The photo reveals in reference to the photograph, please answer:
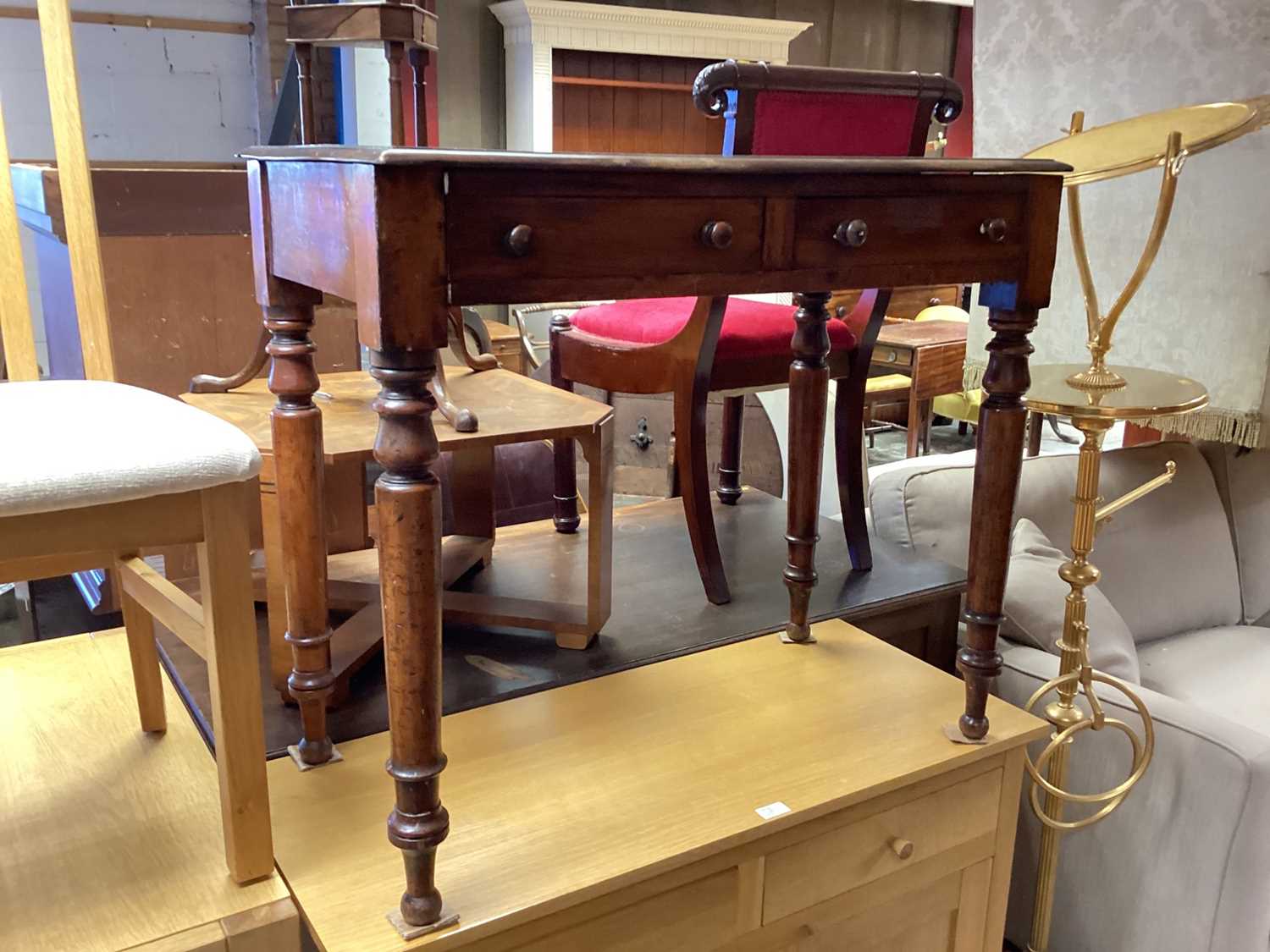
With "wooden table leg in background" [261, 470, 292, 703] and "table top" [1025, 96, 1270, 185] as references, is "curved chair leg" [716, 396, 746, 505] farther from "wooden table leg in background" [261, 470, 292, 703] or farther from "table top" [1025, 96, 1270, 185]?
"wooden table leg in background" [261, 470, 292, 703]

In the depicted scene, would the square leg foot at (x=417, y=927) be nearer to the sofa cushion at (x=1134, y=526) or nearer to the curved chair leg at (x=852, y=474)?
the curved chair leg at (x=852, y=474)

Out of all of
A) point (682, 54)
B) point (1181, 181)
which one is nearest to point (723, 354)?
point (1181, 181)

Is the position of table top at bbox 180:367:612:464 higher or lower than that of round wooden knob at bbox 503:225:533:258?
lower

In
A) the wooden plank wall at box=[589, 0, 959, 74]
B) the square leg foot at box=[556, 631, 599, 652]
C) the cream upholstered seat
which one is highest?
the wooden plank wall at box=[589, 0, 959, 74]

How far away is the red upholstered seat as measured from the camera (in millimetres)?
1739

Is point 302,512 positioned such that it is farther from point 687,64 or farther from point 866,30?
point 866,30

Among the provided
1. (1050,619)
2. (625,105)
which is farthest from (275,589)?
(625,105)

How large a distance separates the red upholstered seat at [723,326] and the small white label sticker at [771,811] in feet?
2.59

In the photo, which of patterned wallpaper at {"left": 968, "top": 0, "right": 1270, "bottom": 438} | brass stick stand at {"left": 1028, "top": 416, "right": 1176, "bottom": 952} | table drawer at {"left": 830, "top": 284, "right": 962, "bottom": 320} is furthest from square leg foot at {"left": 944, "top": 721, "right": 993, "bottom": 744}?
table drawer at {"left": 830, "top": 284, "right": 962, "bottom": 320}

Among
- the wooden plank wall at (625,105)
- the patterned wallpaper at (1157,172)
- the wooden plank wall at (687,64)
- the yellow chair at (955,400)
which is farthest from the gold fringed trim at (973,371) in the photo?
the wooden plank wall at (687,64)

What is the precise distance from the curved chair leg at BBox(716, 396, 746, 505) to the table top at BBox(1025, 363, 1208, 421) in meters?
0.72

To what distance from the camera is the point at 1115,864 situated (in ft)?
5.55

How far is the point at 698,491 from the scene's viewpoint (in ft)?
5.64

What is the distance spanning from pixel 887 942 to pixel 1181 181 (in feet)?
5.93
